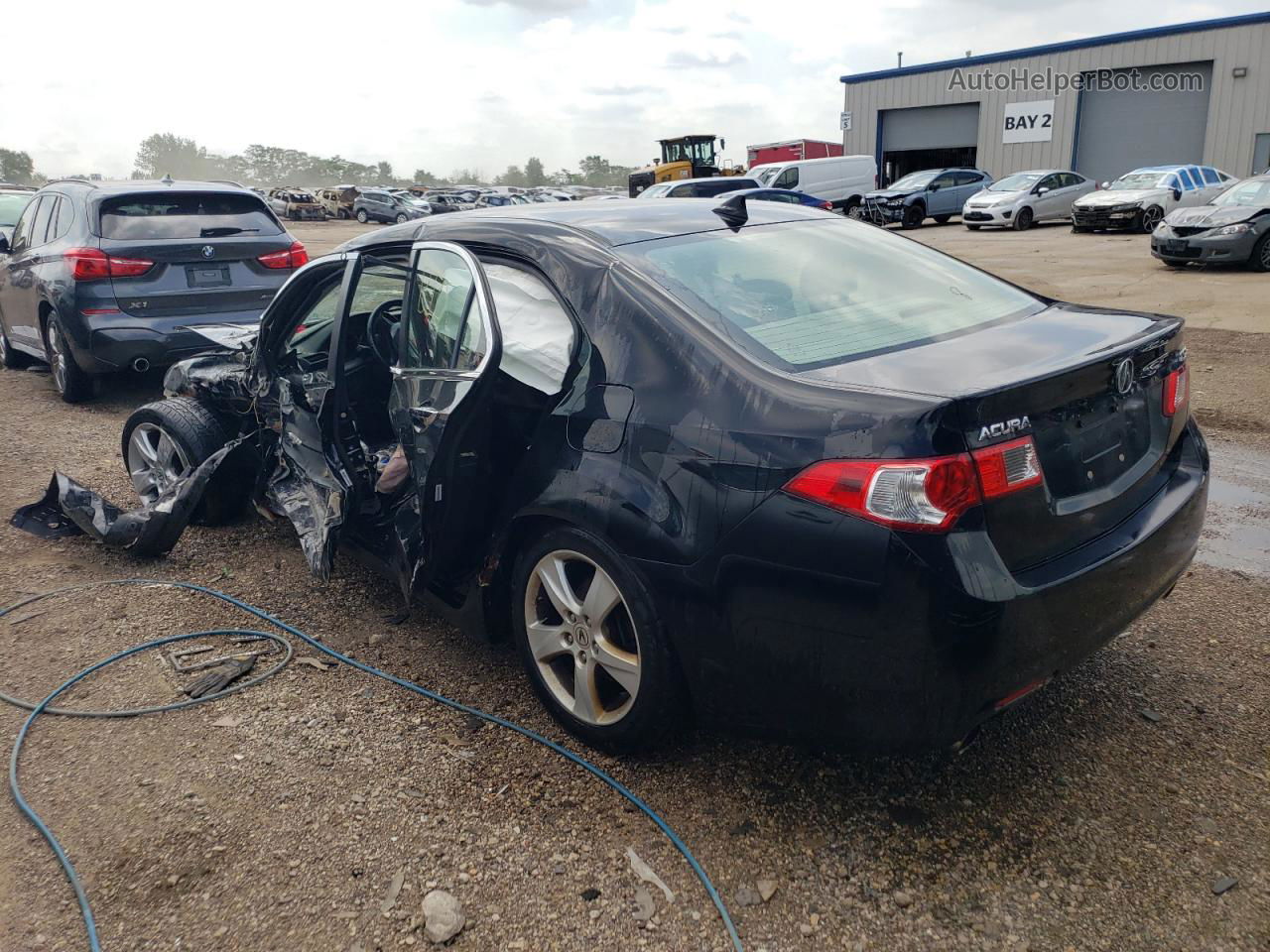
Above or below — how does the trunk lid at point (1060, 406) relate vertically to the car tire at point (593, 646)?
above

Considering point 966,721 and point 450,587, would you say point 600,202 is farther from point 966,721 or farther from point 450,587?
point 966,721

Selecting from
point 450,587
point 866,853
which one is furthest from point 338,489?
point 866,853

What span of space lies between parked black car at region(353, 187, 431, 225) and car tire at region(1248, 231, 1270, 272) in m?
34.7

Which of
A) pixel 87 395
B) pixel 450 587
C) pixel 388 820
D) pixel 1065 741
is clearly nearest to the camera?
pixel 388 820

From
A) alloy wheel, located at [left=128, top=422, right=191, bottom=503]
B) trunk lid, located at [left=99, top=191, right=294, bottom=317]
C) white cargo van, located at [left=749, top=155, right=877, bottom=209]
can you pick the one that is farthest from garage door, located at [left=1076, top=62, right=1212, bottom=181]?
alloy wheel, located at [left=128, top=422, right=191, bottom=503]

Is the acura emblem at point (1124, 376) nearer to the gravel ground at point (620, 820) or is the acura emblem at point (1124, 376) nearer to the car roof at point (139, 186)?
the gravel ground at point (620, 820)

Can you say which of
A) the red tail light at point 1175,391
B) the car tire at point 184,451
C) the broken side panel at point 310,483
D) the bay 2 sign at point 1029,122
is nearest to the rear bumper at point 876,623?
the red tail light at point 1175,391

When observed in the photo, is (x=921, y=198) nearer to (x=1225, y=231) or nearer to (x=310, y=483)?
(x=1225, y=231)

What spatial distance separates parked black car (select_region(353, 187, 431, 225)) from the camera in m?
42.6

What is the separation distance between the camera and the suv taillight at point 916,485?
2.12 meters

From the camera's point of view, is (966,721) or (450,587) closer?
(966,721)

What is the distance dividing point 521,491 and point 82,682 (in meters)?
1.90

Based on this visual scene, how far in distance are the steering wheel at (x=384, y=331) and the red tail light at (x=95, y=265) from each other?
13.5ft

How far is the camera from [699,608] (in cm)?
245
